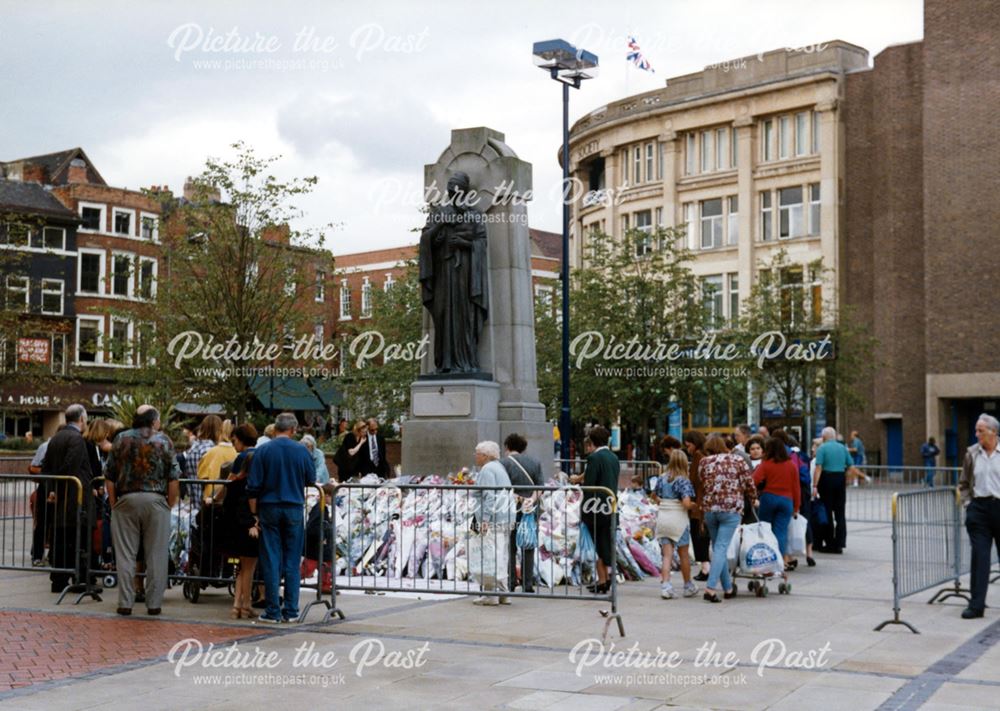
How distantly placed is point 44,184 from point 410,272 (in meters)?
31.3

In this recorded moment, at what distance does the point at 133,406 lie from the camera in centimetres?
2950

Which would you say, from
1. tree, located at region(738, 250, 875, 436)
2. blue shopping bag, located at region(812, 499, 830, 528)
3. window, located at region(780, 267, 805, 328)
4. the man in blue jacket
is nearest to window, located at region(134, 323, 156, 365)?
tree, located at region(738, 250, 875, 436)

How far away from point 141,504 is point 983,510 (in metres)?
8.30

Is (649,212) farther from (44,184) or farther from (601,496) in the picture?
(601,496)

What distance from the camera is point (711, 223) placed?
58031mm

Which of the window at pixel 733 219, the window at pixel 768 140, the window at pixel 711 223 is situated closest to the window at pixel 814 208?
the window at pixel 768 140

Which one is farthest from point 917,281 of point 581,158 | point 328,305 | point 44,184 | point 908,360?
point 44,184

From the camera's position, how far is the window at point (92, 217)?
202 feet

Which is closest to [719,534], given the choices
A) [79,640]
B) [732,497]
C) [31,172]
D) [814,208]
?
[732,497]

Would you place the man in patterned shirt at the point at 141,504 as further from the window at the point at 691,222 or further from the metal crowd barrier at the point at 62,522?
the window at the point at 691,222

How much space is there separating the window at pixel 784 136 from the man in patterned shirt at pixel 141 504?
154ft

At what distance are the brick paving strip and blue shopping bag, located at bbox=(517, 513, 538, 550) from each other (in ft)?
9.64

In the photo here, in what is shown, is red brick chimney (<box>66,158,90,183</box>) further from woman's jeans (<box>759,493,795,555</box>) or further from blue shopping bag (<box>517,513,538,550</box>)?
blue shopping bag (<box>517,513,538,550</box>)

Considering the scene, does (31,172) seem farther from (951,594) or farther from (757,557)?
(951,594)
